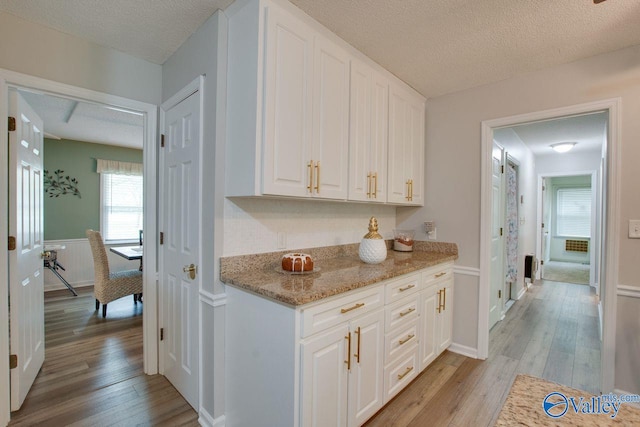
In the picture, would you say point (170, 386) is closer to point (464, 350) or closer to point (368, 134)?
point (368, 134)

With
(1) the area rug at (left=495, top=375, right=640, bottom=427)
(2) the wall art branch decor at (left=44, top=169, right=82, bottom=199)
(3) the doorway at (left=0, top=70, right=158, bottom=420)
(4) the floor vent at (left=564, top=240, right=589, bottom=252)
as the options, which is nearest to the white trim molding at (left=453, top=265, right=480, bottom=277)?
(1) the area rug at (left=495, top=375, right=640, bottom=427)

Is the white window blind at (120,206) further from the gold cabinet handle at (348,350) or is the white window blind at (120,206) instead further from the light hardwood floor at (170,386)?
the gold cabinet handle at (348,350)

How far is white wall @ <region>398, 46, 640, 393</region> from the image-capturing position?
2012 mm

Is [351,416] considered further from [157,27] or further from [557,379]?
[157,27]

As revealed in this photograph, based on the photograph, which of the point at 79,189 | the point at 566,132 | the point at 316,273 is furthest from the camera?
the point at 79,189

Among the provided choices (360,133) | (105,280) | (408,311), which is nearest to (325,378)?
(408,311)

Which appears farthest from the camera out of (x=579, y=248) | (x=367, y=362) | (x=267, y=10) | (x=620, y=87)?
(x=579, y=248)

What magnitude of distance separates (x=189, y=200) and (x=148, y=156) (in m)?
0.67

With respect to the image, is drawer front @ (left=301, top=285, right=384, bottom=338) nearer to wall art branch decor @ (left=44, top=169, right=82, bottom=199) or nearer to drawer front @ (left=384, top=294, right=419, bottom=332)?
drawer front @ (left=384, top=294, right=419, bottom=332)

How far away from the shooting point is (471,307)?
2.68m

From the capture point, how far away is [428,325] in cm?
235

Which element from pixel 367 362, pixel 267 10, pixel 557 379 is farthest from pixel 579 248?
pixel 267 10

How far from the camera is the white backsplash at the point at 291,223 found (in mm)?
1829

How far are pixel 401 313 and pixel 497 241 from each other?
6.95 feet
